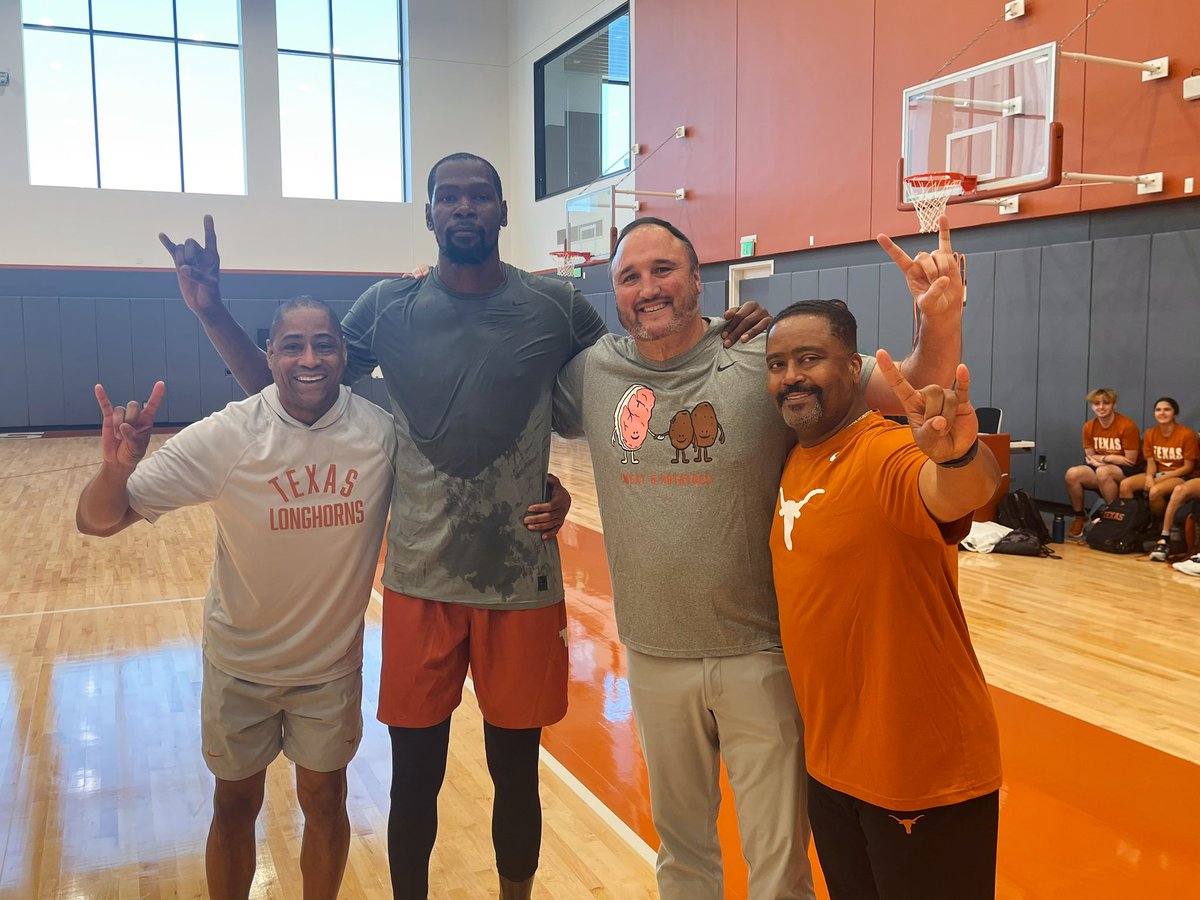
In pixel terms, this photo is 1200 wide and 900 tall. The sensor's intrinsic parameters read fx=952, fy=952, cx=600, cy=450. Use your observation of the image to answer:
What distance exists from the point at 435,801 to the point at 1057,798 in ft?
7.57

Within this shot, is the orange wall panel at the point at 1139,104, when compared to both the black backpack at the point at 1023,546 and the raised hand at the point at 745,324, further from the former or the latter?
the raised hand at the point at 745,324

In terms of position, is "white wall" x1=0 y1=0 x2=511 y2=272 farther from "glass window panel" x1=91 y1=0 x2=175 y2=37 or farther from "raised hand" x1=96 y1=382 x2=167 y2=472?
"raised hand" x1=96 y1=382 x2=167 y2=472

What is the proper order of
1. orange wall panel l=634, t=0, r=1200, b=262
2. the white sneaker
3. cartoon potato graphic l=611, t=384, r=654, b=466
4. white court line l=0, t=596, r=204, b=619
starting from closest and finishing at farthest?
cartoon potato graphic l=611, t=384, r=654, b=466
white court line l=0, t=596, r=204, b=619
the white sneaker
orange wall panel l=634, t=0, r=1200, b=262

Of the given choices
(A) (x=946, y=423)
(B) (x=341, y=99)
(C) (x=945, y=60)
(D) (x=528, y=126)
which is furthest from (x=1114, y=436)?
(B) (x=341, y=99)

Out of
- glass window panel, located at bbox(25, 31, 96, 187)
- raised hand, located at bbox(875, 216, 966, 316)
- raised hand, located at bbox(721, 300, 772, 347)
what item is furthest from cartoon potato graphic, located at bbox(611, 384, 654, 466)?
glass window panel, located at bbox(25, 31, 96, 187)

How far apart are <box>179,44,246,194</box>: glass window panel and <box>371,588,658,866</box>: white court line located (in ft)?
54.9

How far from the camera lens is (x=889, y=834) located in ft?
5.65

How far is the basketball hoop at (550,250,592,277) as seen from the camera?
15.3 metres

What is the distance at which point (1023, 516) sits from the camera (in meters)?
8.03

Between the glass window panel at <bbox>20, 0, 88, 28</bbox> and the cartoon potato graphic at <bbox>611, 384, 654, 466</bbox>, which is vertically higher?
the glass window panel at <bbox>20, 0, 88, 28</bbox>

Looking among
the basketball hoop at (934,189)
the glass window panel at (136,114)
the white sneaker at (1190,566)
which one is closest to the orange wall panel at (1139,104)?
the basketball hoop at (934,189)

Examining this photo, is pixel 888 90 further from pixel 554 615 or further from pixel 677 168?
pixel 554 615

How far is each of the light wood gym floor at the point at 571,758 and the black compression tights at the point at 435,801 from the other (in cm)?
46

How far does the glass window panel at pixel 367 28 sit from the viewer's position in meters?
18.5
